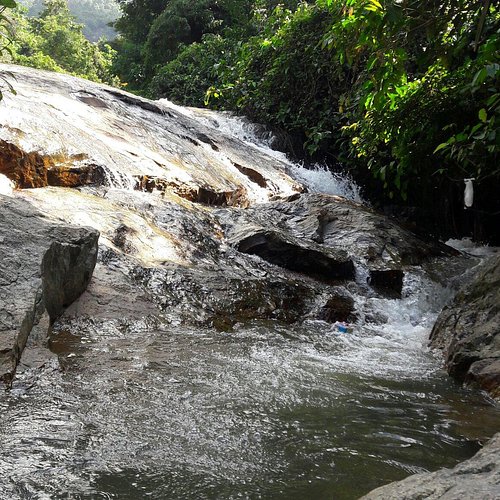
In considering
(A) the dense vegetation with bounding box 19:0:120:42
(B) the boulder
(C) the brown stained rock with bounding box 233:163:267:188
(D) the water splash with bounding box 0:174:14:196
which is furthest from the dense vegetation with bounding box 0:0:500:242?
(A) the dense vegetation with bounding box 19:0:120:42

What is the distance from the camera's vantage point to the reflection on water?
6.25 ft

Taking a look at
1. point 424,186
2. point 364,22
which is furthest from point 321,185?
point 364,22

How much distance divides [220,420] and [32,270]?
1692 mm

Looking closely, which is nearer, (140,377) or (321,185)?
(140,377)

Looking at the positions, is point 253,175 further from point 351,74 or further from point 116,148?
point 351,74

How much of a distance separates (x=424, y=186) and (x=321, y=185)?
276 cm

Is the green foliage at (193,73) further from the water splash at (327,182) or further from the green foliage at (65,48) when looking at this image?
the green foliage at (65,48)

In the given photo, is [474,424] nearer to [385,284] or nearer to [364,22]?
[364,22]

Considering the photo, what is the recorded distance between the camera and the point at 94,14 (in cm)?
8238

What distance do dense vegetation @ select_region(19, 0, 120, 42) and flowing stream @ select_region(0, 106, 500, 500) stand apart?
79351 mm

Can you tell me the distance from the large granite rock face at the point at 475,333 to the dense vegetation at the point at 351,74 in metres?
1.15

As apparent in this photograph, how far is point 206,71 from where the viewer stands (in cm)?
1614

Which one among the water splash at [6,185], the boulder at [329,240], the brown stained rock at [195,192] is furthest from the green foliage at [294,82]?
the water splash at [6,185]

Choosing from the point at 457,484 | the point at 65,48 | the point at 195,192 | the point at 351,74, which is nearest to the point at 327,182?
the point at 351,74
